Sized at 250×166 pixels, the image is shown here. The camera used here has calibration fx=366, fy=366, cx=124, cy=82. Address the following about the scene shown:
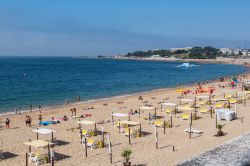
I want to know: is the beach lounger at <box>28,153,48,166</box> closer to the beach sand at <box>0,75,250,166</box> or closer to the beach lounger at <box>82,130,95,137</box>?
the beach sand at <box>0,75,250,166</box>

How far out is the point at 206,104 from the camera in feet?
117

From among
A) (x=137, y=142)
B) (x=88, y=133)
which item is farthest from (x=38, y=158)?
(x=137, y=142)

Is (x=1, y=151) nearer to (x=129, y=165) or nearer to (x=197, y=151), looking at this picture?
(x=129, y=165)

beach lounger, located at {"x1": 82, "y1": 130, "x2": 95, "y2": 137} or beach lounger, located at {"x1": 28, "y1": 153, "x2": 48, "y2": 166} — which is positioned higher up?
beach lounger, located at {"x1": 82, "y1": 130, "x2": 95, "y2": 137}

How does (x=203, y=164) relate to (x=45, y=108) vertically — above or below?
above

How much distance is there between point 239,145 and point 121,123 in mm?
15747

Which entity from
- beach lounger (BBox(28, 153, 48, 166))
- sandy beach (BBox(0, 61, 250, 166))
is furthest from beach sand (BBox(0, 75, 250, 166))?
beach lounger (BBox(28, 153, 48, 166))

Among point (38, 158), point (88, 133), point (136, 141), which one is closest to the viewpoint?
point (38, 158)

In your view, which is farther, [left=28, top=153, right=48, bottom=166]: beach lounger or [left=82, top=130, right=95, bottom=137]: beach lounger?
[left=82, top=130, right=95, bottom=137]: beach lounger

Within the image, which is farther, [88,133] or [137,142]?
[88,133]

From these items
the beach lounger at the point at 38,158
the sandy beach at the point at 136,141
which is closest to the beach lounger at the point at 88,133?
the sandy beach at the point at 136,141

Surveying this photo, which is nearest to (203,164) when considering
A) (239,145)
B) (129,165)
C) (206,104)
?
(239,145)

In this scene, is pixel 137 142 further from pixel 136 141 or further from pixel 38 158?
pixel 38 158

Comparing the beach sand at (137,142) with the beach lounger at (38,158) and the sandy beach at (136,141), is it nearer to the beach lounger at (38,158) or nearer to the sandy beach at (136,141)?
the sandy beach at (136,141)
